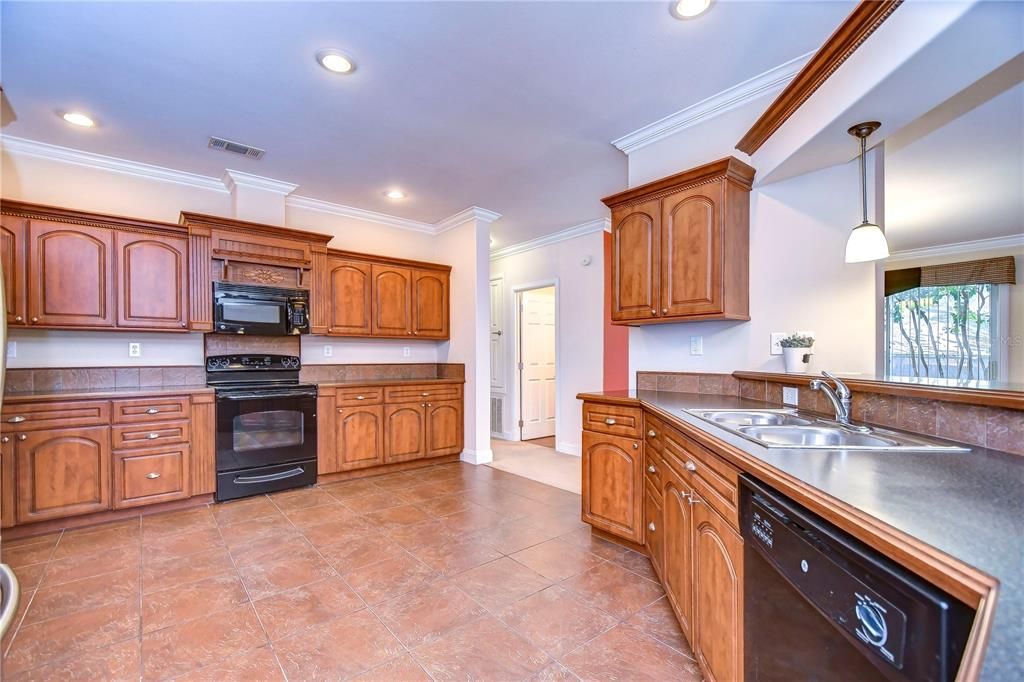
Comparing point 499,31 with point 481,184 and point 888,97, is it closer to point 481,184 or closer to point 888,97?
point 888,97

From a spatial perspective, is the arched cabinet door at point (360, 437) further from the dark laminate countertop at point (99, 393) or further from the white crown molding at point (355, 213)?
the white crown molding at point (355, 213)

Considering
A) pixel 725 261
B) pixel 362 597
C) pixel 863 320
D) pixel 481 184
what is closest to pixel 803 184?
pixel 725 261

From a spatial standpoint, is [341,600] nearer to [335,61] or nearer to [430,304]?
[335,61]

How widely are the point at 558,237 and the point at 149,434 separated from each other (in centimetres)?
435

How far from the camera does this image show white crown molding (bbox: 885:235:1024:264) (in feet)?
15.5

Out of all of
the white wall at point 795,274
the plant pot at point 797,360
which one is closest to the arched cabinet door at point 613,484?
the white wall at point 795,274

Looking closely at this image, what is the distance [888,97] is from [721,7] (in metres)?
0.79

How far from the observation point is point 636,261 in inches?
115

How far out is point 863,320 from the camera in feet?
7.66

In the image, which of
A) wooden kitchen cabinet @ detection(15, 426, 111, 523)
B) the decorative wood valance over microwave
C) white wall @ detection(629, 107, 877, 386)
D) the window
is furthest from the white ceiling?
the decorative wood valance over microwave

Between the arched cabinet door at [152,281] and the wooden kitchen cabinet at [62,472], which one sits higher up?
the arched cabinet door at [152,281]

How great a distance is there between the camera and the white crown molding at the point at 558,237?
518cm

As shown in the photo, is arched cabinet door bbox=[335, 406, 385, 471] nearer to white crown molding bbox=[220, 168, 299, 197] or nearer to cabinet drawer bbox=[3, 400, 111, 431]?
cabinet drawer bbox=[3, 400, 111, 431]

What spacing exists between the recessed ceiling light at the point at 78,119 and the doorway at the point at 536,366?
430cm
